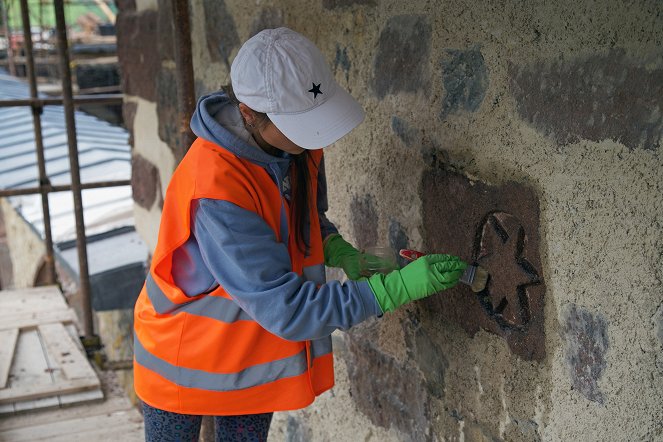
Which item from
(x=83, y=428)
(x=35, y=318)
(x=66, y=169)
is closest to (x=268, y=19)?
(x=83, y=428)

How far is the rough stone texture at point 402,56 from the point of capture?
1.51 m

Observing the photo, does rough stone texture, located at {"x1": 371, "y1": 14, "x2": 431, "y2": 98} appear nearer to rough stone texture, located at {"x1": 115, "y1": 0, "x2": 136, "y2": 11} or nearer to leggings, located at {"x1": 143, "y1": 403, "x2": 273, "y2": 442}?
leggings, located at {"x1": 143, "y1": 403, "x2": 273, "y2": 442}

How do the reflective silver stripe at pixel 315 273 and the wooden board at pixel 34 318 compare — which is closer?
the reflective silver stripe at pixel 315 273

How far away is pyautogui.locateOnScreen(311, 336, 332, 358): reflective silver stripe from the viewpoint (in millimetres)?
1674

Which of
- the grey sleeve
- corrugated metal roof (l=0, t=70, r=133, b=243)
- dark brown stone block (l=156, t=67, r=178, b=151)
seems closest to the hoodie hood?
the grey sleeve

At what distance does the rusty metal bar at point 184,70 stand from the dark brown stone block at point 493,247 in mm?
852

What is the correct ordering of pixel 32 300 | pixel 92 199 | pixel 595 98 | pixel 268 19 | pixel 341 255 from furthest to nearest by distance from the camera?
pixel 92 199 → pixel 32 300 → pixel 268 19 → pixel 341 255 → pixel 595 98

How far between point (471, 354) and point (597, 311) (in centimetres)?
36

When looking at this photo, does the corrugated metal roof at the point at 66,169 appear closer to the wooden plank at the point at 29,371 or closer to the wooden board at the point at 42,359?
the wooden board at the point at 42,359

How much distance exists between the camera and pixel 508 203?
1351 mm

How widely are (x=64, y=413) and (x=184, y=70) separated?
1371 millimetres

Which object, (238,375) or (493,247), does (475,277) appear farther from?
(238,375)

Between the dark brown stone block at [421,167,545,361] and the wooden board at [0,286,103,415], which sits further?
the wooden board at [0,286,103,415]

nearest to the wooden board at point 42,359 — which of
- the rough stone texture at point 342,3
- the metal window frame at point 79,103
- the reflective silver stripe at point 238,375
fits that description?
the metal window frame at point 79,103
